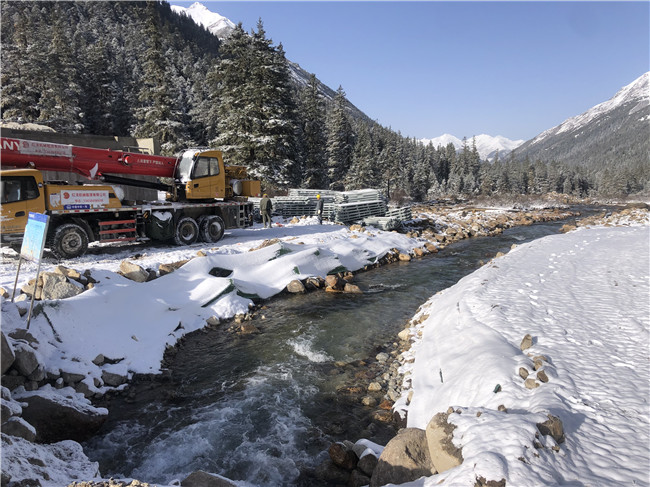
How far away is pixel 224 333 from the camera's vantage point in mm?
9773

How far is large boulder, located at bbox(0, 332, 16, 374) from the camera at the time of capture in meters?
5.62

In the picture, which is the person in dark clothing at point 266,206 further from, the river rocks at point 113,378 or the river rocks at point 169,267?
the river rocks at point 113,378

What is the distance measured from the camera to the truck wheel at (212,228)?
16375mm

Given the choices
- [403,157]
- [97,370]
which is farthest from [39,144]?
[403,157]

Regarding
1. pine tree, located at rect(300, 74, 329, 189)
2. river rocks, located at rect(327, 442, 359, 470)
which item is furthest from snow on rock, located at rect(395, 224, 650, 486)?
pine tree, located at rect(300, 74, 329, 189)

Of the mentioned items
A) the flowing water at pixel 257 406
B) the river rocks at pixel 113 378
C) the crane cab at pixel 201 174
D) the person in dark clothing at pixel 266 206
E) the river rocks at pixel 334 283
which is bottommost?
the flowing water at pixel 257 406

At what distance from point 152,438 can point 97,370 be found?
2246 mm

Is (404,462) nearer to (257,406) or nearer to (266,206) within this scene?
(257,406)

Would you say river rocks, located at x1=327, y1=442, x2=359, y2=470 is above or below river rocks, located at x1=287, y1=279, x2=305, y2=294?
below

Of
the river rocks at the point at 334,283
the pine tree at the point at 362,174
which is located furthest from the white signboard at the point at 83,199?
the pine tree at the point at 362,174

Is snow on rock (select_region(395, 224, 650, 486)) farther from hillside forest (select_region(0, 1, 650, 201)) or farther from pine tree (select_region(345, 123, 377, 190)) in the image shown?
pine tree (select_region(345, 123, 377, 190))

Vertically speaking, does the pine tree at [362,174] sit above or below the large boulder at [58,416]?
above

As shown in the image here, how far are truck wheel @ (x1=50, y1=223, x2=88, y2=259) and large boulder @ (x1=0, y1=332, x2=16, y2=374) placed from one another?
7496mm

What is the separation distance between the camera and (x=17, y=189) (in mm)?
11250
